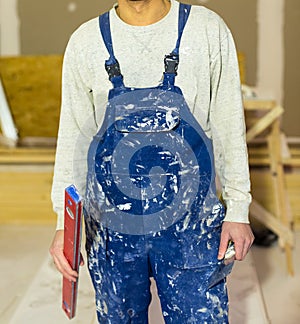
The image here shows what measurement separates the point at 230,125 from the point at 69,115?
0.39m

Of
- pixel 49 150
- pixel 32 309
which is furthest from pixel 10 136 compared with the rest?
pixel 32 309

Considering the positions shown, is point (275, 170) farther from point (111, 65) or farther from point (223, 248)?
point (111, 65)

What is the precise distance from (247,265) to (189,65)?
1.89 meters

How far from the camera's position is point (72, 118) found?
5.55ft

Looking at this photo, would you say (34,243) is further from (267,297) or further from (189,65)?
(189,65)

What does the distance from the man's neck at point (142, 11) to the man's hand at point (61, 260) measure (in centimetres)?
54

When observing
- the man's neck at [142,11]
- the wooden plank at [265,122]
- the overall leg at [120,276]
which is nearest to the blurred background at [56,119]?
the wooden plank at [265,122]

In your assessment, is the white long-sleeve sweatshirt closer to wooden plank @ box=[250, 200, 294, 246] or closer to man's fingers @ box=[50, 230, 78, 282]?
man's fingers @ box=[50, 230, 78, 282]

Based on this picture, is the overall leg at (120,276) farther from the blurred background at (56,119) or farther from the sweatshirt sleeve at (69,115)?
the blurred background at (56,119)

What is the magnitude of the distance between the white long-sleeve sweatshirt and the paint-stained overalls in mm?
23

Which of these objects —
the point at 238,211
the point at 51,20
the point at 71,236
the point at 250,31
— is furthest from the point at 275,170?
the point at 71,236

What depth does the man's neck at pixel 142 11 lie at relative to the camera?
5.26 feet

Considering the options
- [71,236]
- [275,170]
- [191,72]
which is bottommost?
[275,170]

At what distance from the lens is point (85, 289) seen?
306 centimetres
